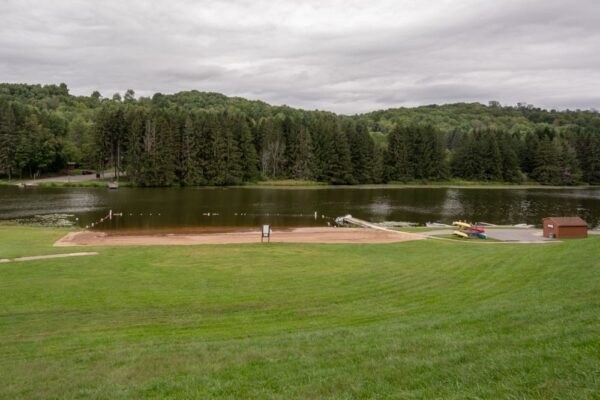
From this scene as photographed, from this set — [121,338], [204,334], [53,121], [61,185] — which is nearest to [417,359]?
[204,334]

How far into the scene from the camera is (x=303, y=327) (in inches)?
542

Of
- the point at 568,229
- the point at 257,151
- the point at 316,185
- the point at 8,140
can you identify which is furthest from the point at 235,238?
the point at 8,140

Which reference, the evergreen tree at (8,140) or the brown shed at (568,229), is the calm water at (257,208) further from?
the brown shed at (568,229)

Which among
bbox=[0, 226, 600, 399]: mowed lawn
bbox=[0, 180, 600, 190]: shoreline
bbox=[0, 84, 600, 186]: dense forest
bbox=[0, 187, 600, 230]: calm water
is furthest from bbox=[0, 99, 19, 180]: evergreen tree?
bbox=[0, 226, 600, 399]: mowed lawn

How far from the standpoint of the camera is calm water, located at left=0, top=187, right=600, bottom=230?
56312 millimetres

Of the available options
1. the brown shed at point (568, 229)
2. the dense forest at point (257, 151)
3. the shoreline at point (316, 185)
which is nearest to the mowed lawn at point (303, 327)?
the brown shed at point (568, 229)

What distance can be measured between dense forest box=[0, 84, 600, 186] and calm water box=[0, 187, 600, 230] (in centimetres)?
1987

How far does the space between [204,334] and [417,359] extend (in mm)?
6242

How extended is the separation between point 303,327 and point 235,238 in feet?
89.2

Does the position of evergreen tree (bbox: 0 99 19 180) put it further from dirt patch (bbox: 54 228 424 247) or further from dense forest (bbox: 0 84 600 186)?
dirt patch (bbox: 54 228 424 247)

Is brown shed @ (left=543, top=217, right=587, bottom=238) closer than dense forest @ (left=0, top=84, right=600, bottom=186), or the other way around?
brown shed @ (left=543, top=217, right=587, bottom=238)

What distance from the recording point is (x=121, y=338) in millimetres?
12898

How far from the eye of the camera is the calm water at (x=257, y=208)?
5631 cm

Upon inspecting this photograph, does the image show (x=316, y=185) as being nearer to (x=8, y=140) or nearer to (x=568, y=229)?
(x=8, y=140)
